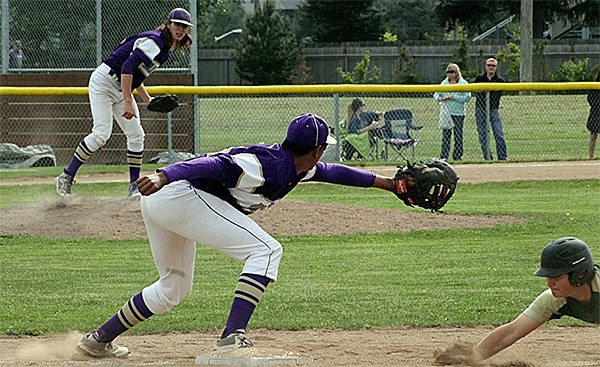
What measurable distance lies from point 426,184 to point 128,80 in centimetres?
513

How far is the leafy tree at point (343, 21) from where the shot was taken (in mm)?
42312

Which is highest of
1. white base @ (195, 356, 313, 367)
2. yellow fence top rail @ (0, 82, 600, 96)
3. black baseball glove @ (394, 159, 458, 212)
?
yellow fence top rail @ (0, 82, 600, 96)

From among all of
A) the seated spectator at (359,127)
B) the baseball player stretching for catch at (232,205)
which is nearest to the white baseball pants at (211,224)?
the baseball player stretching for catch at (232,205)

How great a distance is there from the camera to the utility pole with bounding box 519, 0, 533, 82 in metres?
25.9

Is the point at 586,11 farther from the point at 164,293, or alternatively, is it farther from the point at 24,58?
the point at 164,293

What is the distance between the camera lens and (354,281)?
898 cm

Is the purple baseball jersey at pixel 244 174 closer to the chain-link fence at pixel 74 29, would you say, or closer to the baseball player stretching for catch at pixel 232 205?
the baseball player stretching for catch at pixel 232 205

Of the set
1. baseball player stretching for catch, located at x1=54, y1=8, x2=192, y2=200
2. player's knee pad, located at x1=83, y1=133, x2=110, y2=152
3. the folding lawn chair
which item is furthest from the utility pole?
player's knee pad, located at x1=83, y1=133, x2=110, y2=152

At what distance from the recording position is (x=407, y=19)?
174 ft

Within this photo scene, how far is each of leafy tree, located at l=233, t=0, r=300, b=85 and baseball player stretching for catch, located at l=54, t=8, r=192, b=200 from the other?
2595cm

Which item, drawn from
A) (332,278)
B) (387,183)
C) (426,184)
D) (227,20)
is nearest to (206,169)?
(387,183)

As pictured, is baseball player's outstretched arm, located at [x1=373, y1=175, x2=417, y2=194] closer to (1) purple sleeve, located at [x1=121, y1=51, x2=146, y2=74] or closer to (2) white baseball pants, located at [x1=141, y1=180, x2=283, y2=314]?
(2) white baseball pants, located at [x1=141, y1=180, x2=283, y2=314]

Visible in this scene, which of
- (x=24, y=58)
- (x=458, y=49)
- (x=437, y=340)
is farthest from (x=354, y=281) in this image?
(x=458, y=49)

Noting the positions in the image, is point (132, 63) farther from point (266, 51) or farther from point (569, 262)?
point (266, 51)
